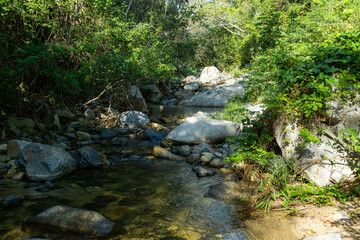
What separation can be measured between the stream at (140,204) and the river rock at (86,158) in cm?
16

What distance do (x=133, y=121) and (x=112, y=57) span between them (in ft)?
9.08

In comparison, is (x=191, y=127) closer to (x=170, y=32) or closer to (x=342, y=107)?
(x=342, y=107)

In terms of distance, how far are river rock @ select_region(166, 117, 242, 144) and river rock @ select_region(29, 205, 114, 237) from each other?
4327 mm

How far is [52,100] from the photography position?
29.2ft

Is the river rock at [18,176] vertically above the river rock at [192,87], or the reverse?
the river rock at [18,176]

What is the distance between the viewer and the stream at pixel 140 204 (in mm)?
3146

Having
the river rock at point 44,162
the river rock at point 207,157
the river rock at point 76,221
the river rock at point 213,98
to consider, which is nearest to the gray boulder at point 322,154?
the river rock at point 207,157

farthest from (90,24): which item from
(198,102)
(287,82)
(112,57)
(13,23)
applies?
(198,102)

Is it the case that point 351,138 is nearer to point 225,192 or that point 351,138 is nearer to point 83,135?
point 225,192

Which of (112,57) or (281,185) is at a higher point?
(112,57)

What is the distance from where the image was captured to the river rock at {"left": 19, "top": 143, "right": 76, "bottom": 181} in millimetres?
4820

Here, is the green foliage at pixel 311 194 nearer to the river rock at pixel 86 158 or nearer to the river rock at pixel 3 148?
the river rock at pixel 86 158

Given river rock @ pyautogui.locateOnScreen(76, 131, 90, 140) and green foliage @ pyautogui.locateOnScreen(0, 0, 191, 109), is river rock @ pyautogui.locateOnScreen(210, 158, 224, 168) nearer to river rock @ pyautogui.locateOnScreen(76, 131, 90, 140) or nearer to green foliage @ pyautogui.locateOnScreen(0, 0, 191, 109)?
→ river rock @ pyautogui.locateOnScreen(76, 131, 90, 140)

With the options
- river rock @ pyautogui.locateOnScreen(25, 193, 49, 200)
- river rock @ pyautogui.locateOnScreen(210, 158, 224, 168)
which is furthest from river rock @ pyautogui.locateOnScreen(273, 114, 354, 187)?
river rock @ pyautogui.locateOnScreen(25, 193, 49, 200)
